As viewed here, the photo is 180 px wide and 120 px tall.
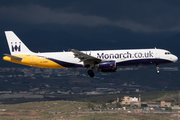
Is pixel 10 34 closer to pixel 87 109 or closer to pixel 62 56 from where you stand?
pixel 62 56

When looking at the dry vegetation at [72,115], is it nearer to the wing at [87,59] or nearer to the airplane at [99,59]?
the airplane at [99,59]

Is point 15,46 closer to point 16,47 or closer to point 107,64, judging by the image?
point 16,47

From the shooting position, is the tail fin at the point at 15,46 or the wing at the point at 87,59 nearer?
the wing at the point at 87,59

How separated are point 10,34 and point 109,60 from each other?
2499cm

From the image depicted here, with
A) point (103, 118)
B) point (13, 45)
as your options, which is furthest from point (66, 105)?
point (13, 45)

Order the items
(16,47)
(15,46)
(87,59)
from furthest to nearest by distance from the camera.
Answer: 1. (15,46)
2. (16,47)
3. (87,59)

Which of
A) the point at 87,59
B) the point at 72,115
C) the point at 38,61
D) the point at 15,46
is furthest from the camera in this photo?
the point at 72,115

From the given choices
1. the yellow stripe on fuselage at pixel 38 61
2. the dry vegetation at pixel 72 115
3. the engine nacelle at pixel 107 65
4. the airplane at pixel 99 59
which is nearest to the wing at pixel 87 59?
Result: the airplane at pixel 99 59

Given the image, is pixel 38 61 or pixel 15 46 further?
Answer: pixel 15 46

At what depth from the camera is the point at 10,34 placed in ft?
232

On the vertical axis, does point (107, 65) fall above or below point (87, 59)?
below

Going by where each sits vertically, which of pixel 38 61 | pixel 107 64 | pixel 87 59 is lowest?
pixel 107 64

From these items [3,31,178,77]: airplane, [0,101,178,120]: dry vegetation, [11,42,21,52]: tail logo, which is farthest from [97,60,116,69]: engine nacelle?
[0,101,178,120]: dry vegetation

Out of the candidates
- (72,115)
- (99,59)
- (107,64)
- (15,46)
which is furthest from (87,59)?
(72,115)
